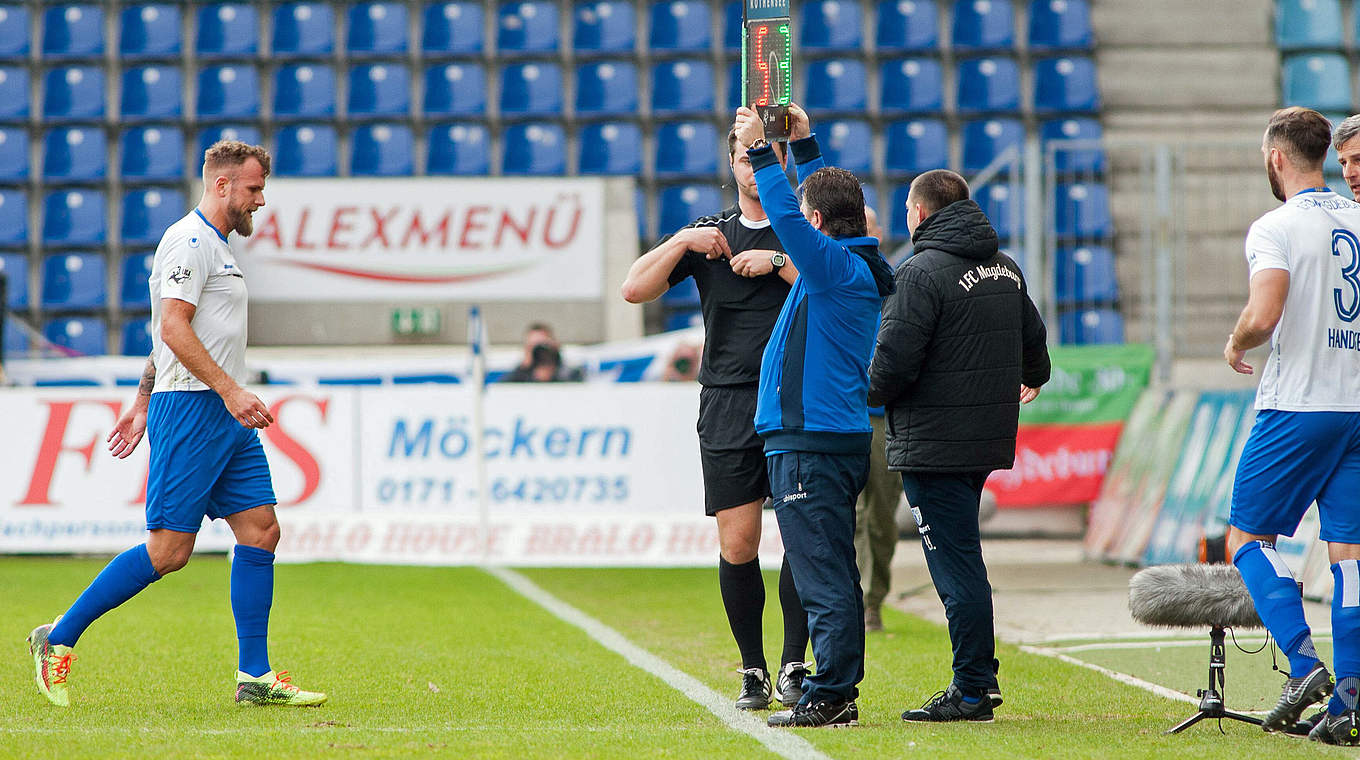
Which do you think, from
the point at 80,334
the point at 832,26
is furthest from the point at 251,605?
the point at 832,26

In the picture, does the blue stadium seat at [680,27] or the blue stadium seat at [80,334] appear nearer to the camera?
the blue stadium seat at [80,334]

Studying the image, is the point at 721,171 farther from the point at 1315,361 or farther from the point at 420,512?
the point at 1315,361

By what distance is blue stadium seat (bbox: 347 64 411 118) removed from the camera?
18.8m

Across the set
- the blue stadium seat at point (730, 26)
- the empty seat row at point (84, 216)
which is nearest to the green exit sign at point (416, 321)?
the empty seat row at point (84, 216)

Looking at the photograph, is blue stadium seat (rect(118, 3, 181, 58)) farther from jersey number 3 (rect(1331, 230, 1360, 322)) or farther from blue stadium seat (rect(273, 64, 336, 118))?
jersey number 3 (rect(1331, 230, 1360, 322))

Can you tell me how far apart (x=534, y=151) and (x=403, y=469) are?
7.42 meters

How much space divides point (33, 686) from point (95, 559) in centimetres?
706

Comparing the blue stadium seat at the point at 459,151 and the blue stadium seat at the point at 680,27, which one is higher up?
the blue stadium seat at the point at 680,27

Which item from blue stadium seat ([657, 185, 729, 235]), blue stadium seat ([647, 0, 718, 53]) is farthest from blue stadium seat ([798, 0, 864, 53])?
blue stadium seat ([657, 185, 729, 235])

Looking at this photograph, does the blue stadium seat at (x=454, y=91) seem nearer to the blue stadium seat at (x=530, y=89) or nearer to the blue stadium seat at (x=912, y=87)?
the blue stadium seat at (x=530, y=89)

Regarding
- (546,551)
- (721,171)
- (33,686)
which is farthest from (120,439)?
(721,171)

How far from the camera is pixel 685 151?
1856 centimetres

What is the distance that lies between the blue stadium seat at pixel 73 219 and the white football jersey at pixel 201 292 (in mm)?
13817

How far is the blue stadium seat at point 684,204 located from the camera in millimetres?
18094
